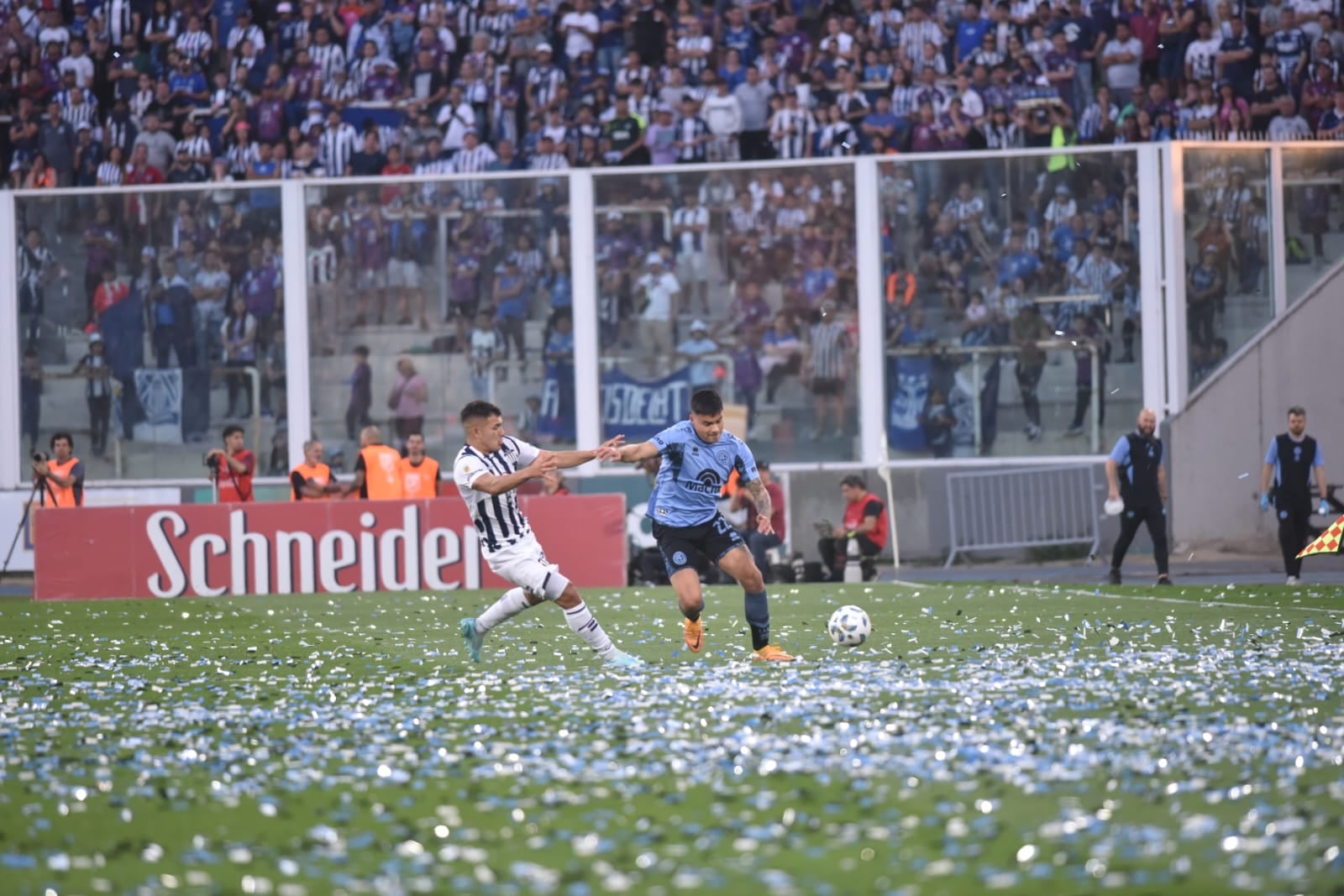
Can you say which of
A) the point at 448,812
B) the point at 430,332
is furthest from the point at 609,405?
the point at 448,812

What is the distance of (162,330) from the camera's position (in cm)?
2939

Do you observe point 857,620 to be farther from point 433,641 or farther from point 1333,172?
point 1333,172

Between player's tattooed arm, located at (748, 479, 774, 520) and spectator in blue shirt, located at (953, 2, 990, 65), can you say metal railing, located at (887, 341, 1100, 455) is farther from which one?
player's tattooed arm, located at (748, 479, 774, 520)

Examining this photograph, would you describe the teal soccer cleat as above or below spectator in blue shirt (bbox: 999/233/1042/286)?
below

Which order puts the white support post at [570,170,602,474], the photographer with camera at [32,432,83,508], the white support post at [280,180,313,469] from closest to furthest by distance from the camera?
the photographer with camera at [32,432,83,508] < the white support post at [570,170,602,474] < the white support post at [280,180,313,469]

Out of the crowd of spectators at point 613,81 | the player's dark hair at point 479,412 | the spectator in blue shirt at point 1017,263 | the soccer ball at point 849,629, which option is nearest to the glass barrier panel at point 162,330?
the crowd of spectators at point 613,81

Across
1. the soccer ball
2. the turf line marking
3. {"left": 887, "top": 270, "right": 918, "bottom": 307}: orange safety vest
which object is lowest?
the turf line marking

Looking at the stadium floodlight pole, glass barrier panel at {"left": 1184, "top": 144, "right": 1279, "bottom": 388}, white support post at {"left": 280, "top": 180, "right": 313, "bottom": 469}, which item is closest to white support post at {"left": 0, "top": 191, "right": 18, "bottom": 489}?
white support post at {"left": 280, "top": 180, "right": 313, "bottom": 469}

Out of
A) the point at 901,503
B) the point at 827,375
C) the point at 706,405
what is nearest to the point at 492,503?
the point at 706,405

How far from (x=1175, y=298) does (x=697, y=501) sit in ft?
55.8

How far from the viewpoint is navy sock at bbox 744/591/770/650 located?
487 inches

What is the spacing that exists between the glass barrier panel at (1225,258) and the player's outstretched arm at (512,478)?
59.4ft

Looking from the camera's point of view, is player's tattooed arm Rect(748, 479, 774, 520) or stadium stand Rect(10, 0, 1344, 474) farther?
stadium stand Rect(10, 0, 1344, 474)

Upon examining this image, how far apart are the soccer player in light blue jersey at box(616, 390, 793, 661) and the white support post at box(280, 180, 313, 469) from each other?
56.3 feet
